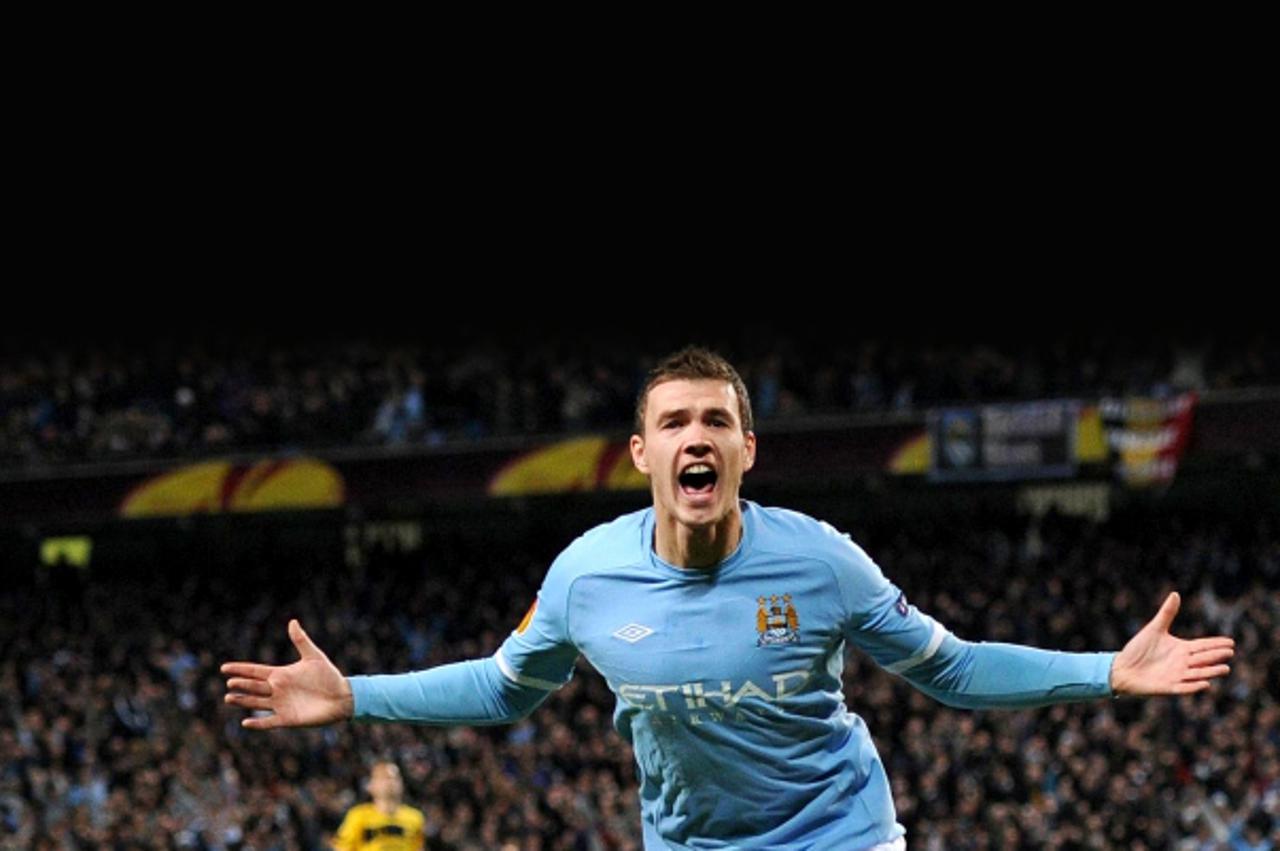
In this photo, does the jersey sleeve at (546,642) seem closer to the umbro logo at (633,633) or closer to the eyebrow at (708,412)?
the umbro logo at (633,633)

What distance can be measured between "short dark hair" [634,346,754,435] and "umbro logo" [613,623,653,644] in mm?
546

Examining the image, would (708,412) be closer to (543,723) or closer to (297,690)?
(297,690)

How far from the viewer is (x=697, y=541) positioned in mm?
5625

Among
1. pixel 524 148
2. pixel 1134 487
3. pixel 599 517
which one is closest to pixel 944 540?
pixel 1134 487

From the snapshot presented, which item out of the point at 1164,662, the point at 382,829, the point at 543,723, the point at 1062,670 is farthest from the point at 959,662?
the point at 543,723

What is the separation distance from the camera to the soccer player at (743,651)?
5.58 meters

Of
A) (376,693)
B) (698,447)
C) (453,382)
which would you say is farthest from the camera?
(453,382)

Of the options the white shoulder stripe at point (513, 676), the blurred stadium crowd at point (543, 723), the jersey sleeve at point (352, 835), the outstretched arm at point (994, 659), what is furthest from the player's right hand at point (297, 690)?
the blurred stadium crowd at point (543, 723)

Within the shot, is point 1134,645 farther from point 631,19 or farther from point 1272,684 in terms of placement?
point 631,19

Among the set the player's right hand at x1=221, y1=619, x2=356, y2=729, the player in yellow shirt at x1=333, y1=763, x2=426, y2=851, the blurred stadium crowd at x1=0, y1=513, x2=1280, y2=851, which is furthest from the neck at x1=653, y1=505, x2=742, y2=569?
the blurred stadium crowd at x1=0, y1=513, x2=1280, y2=851

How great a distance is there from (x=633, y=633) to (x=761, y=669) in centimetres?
38

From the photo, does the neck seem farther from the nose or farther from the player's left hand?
the player's left hand

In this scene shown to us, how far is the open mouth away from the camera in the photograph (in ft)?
18.2

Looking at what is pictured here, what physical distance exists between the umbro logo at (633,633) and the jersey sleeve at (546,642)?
207mm
